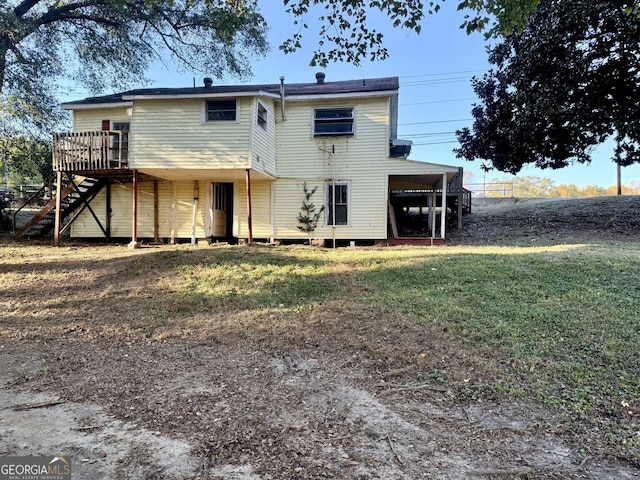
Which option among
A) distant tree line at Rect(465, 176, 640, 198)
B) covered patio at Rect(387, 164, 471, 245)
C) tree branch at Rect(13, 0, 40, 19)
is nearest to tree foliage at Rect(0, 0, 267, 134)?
tree branch at Rect(13, 0, 40, 19)

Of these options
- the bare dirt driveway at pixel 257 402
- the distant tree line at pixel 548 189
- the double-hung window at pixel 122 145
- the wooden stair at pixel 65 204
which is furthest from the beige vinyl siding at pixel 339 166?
the distant tree line at pixel 548 189

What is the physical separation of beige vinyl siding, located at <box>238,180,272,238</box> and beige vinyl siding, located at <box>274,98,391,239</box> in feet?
1.15

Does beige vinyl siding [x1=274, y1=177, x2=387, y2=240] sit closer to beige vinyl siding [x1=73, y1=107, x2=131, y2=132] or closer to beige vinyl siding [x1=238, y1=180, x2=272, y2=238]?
beige vinyl siding [x1=238, y1=180, x2=272, y2=238]

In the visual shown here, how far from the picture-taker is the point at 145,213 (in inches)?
552

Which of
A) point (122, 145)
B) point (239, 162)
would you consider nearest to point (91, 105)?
point (122, 145)

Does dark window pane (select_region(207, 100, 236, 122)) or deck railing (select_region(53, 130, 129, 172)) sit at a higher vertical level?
dark window pane (select_region(207, 100, 236, 122))

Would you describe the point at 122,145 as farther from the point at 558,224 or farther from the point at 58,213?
the point at 558,224

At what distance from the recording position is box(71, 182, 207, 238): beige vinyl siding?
45.4 ft

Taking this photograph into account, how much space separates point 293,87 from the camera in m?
14.7

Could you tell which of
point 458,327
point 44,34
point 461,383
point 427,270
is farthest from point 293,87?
point 461,383

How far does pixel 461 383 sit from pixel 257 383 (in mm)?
1889

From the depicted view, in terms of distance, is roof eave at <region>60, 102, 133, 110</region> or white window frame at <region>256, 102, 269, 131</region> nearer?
white window frame at <region>256, 102, 269, 131</region>

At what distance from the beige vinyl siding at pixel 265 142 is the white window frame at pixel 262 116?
2.8 inches

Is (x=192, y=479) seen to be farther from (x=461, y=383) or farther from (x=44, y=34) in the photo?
(x=44, y=34)
